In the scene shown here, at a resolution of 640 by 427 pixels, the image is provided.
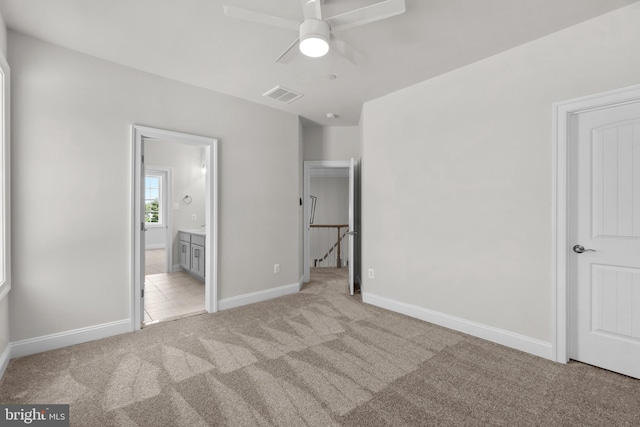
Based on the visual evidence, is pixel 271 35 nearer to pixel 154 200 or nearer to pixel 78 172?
pixel 78 172

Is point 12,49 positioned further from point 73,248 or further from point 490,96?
point 490,96

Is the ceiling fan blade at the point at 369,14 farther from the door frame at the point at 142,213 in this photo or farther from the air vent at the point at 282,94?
the door frame at the point at 142,213

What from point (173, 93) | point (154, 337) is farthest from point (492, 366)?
point (173, 93)

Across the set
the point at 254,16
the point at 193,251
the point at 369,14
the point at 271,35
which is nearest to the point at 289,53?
the point at 254,16

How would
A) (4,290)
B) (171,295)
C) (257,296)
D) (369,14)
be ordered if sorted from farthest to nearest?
(171,295)
(257,296)
(4,290)
(369,14)

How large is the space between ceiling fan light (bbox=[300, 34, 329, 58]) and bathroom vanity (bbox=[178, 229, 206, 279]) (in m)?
3.69

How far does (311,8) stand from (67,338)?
3336mm

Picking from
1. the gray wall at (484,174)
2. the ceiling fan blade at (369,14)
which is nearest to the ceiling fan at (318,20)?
the ceiling fan blade at (369,14)

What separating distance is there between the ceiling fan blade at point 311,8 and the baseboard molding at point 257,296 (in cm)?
309

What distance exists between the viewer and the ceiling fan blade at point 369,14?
62.9 inches

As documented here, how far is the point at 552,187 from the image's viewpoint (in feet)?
7.62

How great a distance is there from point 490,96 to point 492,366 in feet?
7.66

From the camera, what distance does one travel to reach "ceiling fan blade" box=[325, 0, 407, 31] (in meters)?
1.60

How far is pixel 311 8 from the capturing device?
1.84 meters
